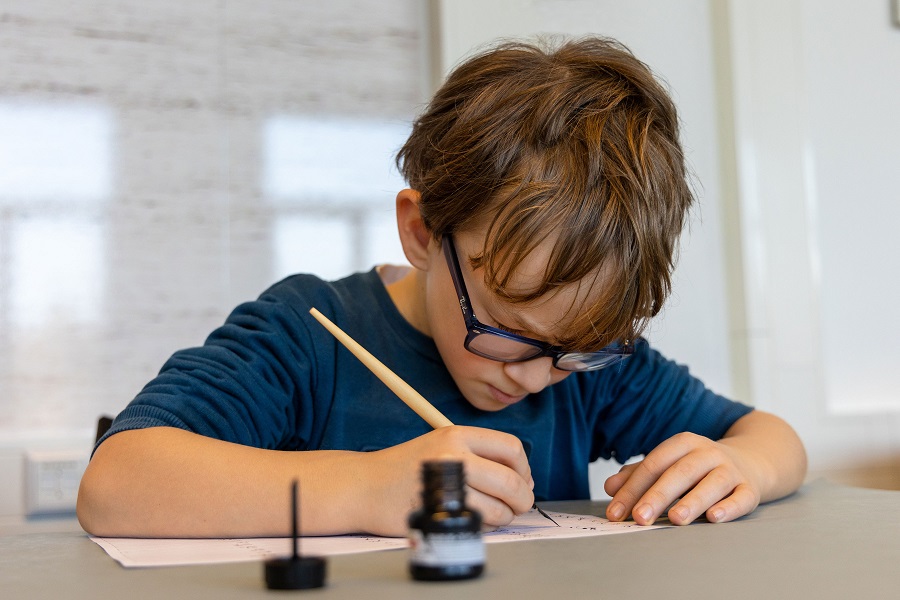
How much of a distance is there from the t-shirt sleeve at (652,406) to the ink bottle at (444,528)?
2.65 ft

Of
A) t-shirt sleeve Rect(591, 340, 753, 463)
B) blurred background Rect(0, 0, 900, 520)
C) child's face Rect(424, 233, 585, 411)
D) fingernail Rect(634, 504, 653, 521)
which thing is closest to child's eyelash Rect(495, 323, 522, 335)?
child's face Rect(424, 233, 585, 411)

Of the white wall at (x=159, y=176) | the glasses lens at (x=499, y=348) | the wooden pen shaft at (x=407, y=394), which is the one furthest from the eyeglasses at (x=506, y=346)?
the white wall at (x=159, y=176)

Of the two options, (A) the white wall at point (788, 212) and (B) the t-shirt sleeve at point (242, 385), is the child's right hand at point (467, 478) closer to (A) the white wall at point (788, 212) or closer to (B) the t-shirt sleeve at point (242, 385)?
(B) the t-shirt sleeve at point (242, 385)

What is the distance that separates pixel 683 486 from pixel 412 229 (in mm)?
473

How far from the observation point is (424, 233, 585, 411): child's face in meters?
1.01

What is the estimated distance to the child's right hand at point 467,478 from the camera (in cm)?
85

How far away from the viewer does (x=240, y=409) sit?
108 centimetres

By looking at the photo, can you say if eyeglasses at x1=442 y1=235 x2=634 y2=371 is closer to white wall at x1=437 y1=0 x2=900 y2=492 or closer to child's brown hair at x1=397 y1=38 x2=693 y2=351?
child's brown hair at x1=397 y1=38 x2=693 y2=351

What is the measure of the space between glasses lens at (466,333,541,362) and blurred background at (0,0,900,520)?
0.91m

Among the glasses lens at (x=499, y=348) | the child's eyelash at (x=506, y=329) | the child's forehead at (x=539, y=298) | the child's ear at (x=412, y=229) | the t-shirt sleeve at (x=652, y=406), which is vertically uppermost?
the child's ear at (x=412, y=229)

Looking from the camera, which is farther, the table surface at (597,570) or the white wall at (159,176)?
the white wall at (159,176)

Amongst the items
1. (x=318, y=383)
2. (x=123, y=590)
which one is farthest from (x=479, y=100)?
(x=123, y=590)

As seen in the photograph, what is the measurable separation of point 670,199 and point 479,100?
0.84 ft

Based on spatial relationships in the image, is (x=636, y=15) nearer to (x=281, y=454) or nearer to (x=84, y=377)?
(x=84, y=377)
